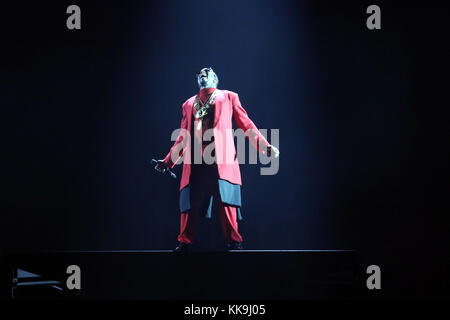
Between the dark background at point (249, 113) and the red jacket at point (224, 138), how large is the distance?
468 millimetres

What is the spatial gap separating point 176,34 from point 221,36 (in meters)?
0.35

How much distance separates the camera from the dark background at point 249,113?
3.23m

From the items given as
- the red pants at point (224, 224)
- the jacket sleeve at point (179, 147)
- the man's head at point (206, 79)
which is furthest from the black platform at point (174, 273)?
the man's head at point (206, 79)

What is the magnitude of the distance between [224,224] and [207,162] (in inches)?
15.6

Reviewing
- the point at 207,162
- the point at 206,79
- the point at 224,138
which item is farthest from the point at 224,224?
the point at 206,79

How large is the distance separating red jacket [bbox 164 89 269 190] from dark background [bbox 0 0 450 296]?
1.53ft

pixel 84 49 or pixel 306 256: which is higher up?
pixel 84 49

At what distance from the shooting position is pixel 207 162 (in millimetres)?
2746

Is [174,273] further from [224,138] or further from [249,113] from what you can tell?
[249,113]

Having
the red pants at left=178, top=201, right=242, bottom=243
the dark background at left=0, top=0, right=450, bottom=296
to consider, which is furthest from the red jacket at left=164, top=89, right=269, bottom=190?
the dark background at left=0, top=0, right=450, bottom=296

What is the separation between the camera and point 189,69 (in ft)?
11.1

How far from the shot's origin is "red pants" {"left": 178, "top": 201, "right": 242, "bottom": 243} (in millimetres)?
2680

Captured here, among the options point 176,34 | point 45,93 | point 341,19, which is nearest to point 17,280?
point 45,93
